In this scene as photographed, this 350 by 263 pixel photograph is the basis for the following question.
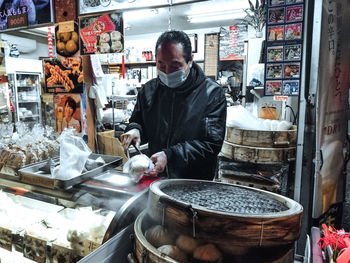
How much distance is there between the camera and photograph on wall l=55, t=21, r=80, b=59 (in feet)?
11.6

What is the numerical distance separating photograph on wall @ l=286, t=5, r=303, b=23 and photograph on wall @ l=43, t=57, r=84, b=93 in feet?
8.64

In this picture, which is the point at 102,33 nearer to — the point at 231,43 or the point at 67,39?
the point at 67,39

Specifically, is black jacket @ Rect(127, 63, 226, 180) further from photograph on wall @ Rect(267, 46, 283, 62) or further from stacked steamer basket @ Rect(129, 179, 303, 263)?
photograph on wall @ Rect(267, 46, 283, 62)

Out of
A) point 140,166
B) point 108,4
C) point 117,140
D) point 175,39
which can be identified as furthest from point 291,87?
point 117,140

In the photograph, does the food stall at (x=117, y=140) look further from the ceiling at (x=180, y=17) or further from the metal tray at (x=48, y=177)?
the ceiling at (x=180, y=17)

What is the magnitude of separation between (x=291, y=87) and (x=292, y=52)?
0.33 m

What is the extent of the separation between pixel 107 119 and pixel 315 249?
430 cm

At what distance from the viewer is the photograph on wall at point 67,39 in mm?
3534

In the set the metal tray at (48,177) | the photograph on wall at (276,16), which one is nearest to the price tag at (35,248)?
the metal tray at (48,177)

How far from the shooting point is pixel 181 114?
198cm

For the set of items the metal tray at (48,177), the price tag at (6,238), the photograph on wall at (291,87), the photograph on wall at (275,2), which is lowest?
the price tag at (6,238)

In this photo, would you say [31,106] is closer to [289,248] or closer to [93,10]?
[93,10]

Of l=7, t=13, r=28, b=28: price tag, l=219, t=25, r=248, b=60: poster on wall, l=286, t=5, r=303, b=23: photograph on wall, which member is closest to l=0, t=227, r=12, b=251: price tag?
l=286, t=5, r=303, b=23: photograph on wall

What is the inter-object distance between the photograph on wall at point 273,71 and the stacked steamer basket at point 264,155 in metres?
0.75
